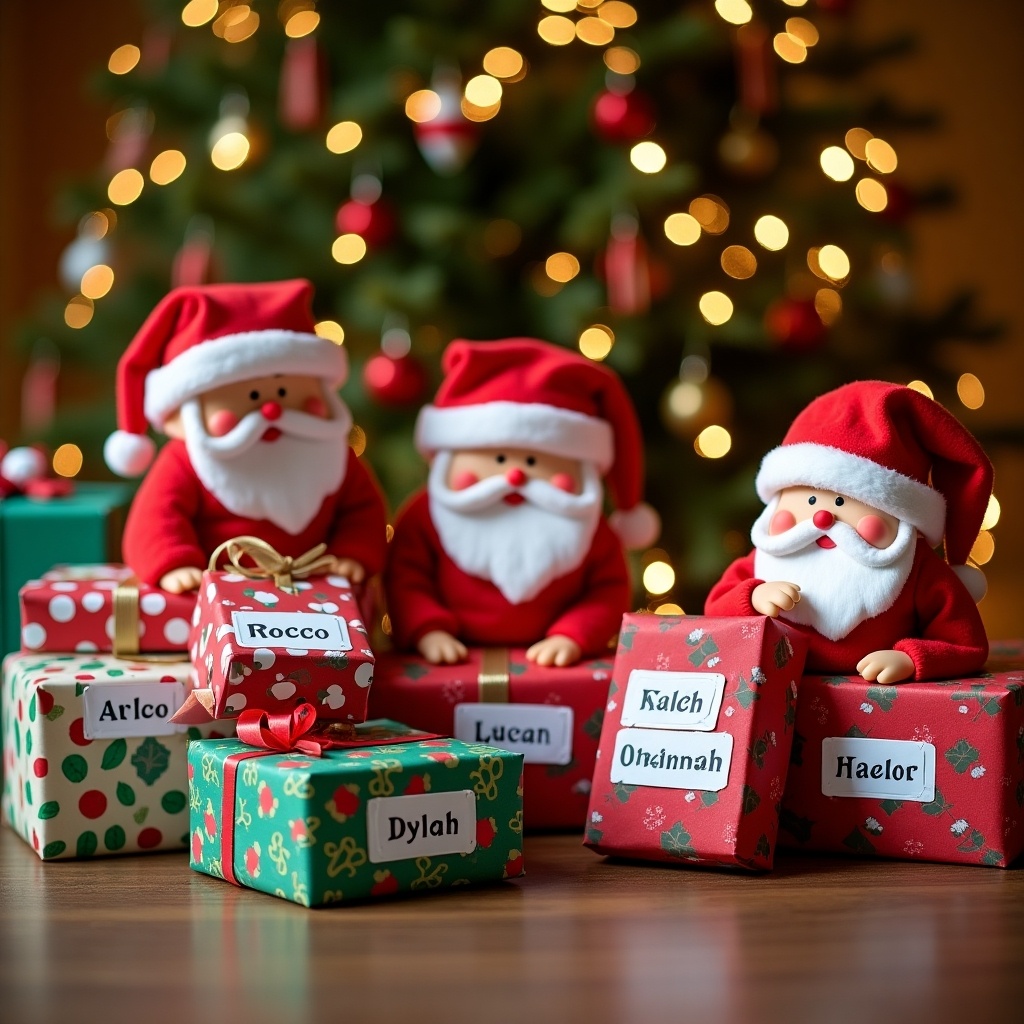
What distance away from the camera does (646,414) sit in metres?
2.63

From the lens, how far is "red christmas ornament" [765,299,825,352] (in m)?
2.43

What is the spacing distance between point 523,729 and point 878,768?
15.4 inches

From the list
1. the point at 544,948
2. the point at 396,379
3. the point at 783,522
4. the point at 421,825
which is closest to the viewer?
the point at 544,948

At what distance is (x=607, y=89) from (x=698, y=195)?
0.31 metres

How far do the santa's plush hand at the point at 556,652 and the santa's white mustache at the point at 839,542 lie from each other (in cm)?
26

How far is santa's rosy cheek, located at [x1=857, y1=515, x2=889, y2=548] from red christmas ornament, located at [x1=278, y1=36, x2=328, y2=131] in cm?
141

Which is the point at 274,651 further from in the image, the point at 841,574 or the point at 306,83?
the point at 306,83

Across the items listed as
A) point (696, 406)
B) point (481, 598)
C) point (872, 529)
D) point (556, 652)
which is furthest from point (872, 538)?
point (696, 406)

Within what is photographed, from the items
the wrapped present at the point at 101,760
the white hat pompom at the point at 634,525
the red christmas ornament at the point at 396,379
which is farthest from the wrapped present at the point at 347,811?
the red christmas ornament at the point at 396,379

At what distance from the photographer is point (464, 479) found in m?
1.69

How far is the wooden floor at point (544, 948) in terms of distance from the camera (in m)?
1.01

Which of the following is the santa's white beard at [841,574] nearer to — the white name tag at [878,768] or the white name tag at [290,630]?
the white name tag at [878,768]

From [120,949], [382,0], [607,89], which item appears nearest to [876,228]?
[607,89]

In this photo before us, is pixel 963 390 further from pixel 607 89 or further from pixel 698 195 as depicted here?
pixel 607 89
